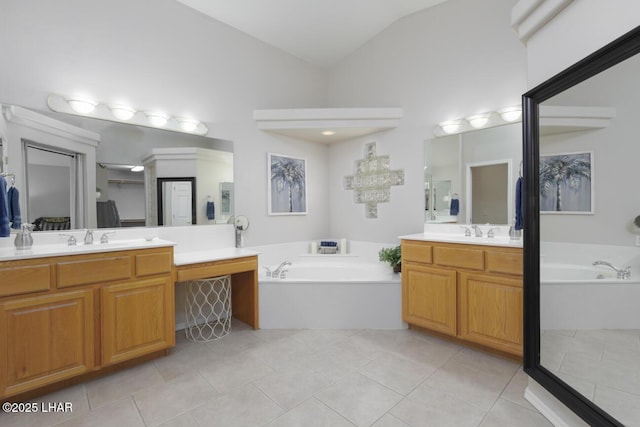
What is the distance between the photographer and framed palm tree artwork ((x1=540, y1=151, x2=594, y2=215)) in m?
1.55

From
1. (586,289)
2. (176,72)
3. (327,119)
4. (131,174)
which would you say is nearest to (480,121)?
(327,119)

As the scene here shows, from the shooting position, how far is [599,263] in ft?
4.90

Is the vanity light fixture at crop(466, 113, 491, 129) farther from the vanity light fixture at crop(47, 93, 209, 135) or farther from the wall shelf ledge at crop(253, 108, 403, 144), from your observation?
the vanity light fixture at crop(47, 93, 209, 135)

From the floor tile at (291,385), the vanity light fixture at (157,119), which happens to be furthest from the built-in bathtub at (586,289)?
the vanity light fixture at (157,119)

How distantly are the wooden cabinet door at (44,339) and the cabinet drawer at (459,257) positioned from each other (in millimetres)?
2881

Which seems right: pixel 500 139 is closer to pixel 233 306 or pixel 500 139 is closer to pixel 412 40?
pixel 412 40

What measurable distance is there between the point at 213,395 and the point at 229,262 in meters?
1.19

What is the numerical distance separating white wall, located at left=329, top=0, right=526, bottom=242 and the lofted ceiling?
20 centimetres

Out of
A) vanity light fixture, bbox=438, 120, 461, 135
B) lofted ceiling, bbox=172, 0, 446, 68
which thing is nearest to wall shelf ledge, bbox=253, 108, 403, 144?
vanity light fixture, bbox=438, 120, 461, 135

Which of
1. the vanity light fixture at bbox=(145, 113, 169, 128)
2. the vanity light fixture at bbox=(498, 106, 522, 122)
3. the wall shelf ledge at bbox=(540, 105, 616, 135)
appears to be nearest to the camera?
the wall shelf ledge at bbox=(540, 105, 616, 135)

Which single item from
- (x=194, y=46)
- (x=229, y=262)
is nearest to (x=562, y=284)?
(x=229, y=262)

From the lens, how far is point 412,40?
3596 millimetres

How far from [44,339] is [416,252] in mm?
3013

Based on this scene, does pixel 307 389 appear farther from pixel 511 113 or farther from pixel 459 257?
pixel 511 113
